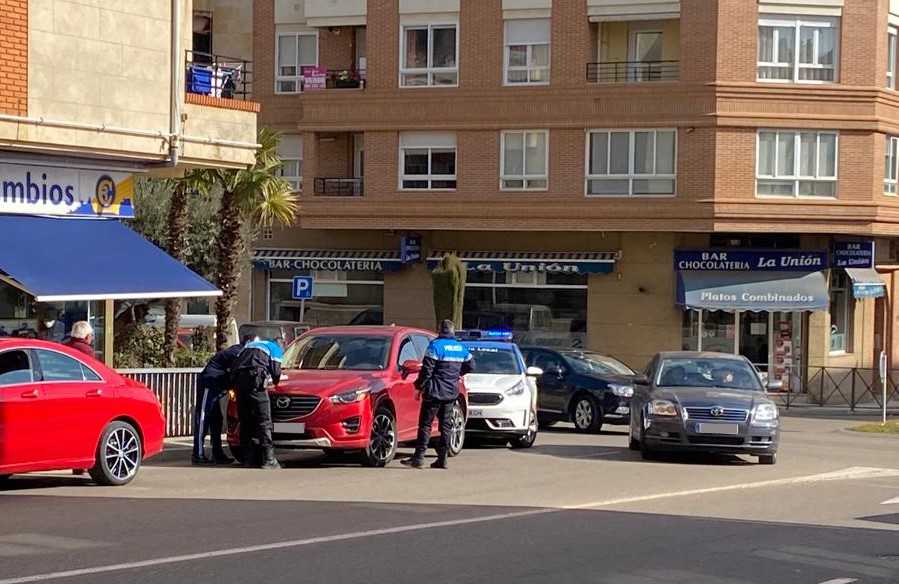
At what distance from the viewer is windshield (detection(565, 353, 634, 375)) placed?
27.5m

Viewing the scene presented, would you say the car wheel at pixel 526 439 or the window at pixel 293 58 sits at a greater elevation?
the window at pixel 293 58

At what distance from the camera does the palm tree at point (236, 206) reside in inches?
1039

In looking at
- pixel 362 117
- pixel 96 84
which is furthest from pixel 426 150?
pixel 96 84

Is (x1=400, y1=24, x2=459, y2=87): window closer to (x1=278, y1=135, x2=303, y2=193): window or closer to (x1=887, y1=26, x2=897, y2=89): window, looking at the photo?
(x1=278, y1=135, x2=303, y2=193): window

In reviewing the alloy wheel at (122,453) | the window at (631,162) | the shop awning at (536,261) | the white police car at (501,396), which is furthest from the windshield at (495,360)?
the shop awning at (536,261)

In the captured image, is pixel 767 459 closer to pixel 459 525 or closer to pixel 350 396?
pixel 350 396

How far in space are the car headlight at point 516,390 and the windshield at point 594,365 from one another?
548 centimetres

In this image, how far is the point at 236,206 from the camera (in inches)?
1056

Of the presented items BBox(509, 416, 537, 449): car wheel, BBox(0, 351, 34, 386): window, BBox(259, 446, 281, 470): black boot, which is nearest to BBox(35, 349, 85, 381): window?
BBox(0, 351, 34, 386): window

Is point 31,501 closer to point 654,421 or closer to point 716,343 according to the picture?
point 654,421

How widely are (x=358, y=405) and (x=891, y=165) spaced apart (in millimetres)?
25607

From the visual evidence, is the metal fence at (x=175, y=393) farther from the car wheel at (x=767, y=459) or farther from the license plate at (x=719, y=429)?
the car wheel at (x=767, y=459)

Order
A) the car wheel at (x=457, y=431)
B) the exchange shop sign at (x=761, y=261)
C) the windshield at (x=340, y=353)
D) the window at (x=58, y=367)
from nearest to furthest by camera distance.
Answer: the window at (x=58, y=367) → the windshield at (x=340, y=353) → the car wheel at (x=457, y=431) → the exchange shop sign at (x=761, y=261)

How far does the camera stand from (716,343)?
128ft
